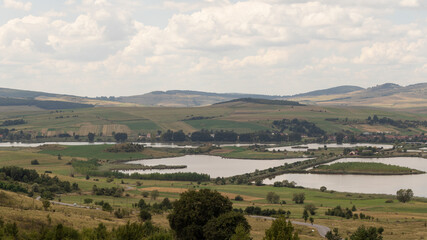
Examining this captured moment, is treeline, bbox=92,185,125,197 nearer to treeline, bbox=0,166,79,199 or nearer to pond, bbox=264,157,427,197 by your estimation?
treeline, bbox=0,166,79,199

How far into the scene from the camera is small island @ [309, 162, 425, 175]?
14238cm

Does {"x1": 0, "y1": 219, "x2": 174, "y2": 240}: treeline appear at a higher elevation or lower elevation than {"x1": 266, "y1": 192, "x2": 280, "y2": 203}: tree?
higher

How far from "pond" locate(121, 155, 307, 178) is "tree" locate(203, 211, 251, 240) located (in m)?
81.7

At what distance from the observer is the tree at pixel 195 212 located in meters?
58.6

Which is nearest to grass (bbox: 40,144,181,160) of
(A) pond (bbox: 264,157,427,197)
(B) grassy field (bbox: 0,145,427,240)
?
(B) grassy field (bbox: 0,145,427,240)

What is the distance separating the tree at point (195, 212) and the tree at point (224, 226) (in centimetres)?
Answer: 193

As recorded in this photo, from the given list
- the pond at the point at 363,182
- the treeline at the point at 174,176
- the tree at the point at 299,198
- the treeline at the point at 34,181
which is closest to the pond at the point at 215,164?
the treeline at the point at 174,176

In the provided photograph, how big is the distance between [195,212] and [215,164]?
109372 millimetres

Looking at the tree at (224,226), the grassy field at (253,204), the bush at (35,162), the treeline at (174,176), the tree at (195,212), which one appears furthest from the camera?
the bush at (35,162)

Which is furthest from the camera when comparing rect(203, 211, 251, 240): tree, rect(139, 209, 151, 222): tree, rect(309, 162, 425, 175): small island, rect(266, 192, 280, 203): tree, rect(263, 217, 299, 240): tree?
rect(309, 162, 425, 175): small island

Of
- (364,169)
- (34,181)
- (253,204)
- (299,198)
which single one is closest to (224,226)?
(253,204)

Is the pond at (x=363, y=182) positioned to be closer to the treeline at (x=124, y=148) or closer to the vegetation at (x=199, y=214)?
the vegetation at (x=199, y=214)

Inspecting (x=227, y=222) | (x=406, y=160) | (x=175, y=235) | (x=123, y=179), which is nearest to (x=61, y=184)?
(x=123, y=179)

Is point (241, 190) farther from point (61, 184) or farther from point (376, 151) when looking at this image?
point (376, 151)
